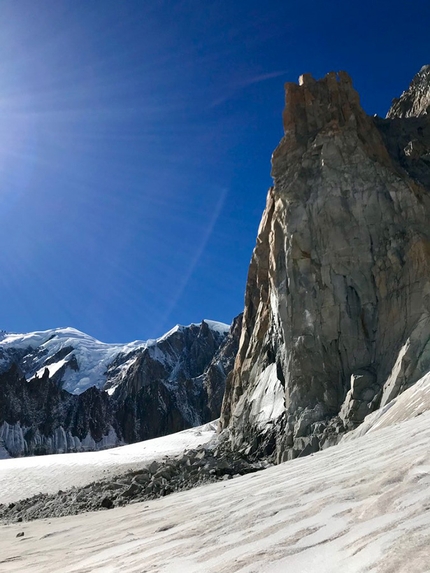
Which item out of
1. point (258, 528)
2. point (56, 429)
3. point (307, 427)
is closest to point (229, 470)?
point (307, 427)

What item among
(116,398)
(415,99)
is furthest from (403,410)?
(116,398)

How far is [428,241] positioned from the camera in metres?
20.9

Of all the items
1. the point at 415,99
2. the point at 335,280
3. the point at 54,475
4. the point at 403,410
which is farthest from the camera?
the point at 415,99

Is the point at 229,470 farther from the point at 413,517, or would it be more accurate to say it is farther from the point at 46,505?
the point at 413,517

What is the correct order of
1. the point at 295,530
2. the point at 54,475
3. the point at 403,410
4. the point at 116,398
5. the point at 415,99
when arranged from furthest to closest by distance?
the point at 116,398, the point at 415,99, the point at 54,475, the point at 403,410, the point at 295,530

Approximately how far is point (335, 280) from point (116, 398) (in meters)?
131

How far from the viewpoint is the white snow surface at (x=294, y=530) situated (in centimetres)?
307

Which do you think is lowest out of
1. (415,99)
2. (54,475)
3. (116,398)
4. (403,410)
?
(403,410)

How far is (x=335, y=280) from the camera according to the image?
22.8 metres

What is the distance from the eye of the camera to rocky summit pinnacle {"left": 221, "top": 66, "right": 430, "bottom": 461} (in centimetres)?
1911

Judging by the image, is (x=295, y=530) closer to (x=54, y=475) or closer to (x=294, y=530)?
(x=294, y=530)

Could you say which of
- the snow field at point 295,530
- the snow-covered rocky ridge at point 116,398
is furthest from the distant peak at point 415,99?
the snow-covered rocky ridge at point 116,398

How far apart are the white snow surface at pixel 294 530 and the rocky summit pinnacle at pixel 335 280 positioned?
11397mm

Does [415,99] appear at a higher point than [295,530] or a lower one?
higher
